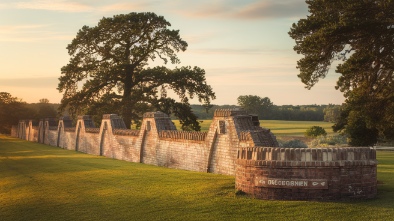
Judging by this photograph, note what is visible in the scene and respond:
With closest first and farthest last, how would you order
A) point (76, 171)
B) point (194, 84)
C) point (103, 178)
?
point (103, 178) → point (76, 171) → point (194, 84)

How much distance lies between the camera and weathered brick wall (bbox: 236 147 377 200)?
36.6 ft

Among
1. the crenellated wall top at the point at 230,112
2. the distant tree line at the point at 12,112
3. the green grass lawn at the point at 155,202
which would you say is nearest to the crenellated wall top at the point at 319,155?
the green grass lawn at the point at 155,202

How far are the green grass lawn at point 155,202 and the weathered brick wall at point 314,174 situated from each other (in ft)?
1.10

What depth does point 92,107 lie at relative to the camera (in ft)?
154

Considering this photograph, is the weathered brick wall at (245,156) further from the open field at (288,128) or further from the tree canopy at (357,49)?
the open field at (288,128)

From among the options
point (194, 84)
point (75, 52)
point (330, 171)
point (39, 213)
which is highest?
point (75, 52)

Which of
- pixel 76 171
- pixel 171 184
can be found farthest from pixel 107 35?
pixel 171 184

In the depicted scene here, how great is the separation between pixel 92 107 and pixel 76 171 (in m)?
28.3

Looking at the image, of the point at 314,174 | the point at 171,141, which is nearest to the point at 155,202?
the point at 314,174

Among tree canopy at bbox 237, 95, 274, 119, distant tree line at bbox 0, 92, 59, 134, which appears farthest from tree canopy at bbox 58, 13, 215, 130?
tree canopy at bbox 237, 95, 274, 119

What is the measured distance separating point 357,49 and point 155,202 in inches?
597

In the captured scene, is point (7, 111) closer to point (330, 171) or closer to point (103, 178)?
point (103, 178)

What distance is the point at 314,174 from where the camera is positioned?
11.1m

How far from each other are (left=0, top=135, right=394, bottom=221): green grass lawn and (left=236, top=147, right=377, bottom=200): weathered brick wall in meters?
0.34
